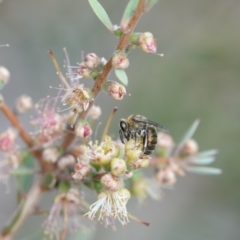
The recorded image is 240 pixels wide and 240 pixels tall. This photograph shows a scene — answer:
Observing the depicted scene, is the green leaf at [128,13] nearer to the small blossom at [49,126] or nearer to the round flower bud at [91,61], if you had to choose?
the round flower bud at [91,61]

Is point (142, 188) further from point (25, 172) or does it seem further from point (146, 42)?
point (146, 42)

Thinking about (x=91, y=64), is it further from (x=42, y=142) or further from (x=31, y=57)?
(x=31, y=57)

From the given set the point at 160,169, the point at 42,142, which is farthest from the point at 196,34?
the point at 42,142

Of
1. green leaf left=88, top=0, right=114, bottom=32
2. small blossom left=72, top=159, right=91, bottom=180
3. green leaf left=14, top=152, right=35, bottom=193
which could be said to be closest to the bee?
small blossom left=72, top=159, right=91, bottom=180

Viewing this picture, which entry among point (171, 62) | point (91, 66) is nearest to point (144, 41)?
point (91, 66)

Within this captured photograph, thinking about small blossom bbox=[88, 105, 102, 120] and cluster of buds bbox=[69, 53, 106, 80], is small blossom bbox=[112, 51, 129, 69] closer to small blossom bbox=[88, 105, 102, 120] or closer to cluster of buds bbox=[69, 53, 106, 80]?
cluster of buds bbox=[69, 53, 106, 80]

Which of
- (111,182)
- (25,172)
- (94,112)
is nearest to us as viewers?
(111,182)
